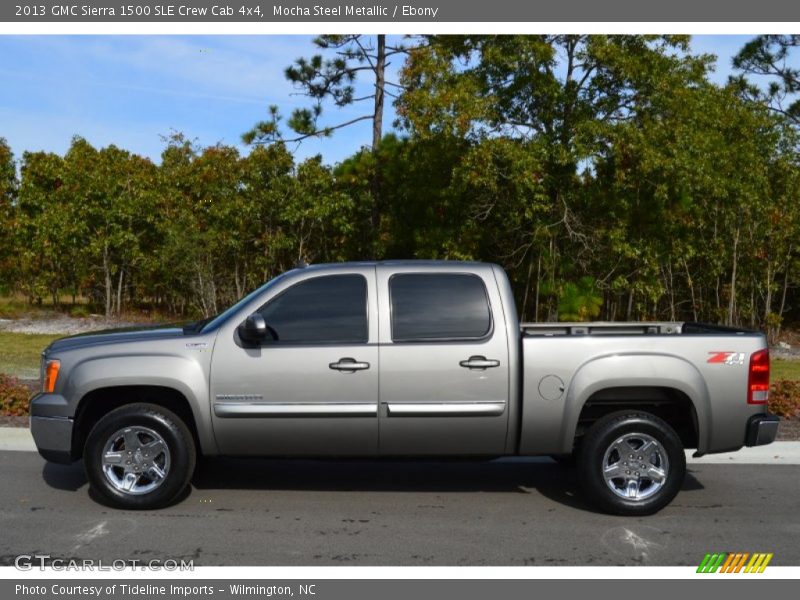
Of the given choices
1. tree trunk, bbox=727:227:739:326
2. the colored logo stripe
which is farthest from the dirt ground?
the colored logo stripe

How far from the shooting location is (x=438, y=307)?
658 cm

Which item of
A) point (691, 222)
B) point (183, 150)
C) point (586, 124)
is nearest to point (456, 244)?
point (586, 124)

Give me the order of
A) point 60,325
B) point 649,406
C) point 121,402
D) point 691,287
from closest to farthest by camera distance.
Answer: point 121,402
point 649,406
point 691,287
point 60,325

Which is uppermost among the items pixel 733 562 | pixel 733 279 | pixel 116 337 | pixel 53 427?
pixel 733 279

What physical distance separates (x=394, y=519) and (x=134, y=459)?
2006mm

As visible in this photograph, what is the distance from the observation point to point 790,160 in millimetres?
20453

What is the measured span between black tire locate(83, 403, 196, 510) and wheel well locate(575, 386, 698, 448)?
10.00 ft

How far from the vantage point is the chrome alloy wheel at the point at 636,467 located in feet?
21.1

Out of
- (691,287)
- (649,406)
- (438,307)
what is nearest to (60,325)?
(691,287)

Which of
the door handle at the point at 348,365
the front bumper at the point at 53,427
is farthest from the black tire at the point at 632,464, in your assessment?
the front bumper at the point at 53,427

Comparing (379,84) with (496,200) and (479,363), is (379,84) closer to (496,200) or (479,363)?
(496,200)

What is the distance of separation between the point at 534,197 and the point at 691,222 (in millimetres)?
3510

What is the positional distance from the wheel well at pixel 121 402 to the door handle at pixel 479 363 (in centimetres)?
212

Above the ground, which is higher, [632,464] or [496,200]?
[496,200]
